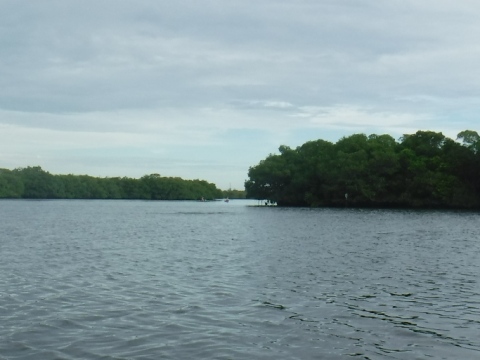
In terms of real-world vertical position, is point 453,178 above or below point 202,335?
above

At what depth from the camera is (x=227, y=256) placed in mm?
35906

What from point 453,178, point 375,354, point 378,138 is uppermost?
point 378,138

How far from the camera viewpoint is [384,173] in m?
146

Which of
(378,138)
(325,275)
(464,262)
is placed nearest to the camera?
(325,275)

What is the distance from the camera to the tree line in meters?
135

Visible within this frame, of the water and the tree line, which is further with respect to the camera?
the tree line

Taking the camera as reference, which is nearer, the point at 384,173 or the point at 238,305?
the point at 238,305

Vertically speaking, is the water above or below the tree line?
below

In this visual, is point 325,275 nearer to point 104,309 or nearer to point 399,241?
point 104,309

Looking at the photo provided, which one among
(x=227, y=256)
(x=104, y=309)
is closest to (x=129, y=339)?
(x=104, y=309)

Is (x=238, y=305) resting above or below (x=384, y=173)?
below

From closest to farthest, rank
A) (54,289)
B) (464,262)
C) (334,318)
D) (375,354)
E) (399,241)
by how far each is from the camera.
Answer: (375,354) → (334,318) → (54,289) → (464,262) → (399,241)

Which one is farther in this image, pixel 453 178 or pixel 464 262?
pixel 453 178

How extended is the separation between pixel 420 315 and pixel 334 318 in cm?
293
